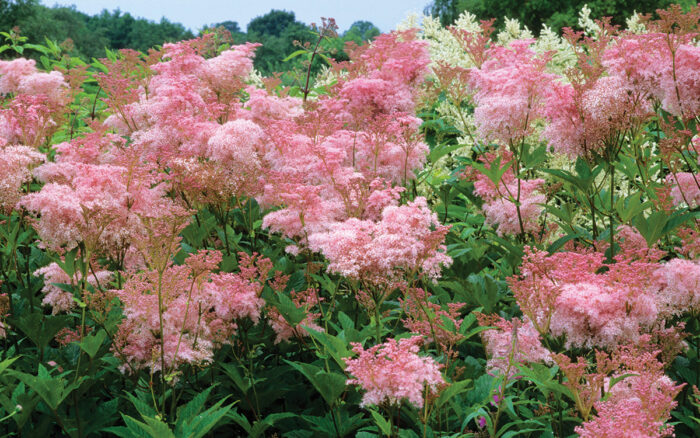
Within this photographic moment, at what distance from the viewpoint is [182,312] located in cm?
304

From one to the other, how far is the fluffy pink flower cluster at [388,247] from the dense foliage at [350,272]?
1 cm

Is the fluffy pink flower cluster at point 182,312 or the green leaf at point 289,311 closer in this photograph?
the fluffy pink flower cluster at point 182,312

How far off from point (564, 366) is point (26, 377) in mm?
2288

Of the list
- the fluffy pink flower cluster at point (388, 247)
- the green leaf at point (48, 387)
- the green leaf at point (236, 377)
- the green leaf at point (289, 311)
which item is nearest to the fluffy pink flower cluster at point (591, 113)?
the fluffy pink flower cluster at point (388, 247)

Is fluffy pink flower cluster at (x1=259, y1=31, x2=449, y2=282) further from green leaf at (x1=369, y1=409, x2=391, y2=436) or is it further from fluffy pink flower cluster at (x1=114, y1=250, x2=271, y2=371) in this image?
green leaf at (x1=369, y1=409, x2=391, y2=436)

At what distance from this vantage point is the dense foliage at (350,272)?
2.78m

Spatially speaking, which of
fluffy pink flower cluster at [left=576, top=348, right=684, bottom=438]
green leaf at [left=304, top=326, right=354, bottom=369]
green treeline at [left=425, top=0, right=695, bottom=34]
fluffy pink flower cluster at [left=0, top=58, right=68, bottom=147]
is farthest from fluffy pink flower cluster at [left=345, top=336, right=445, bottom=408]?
green treeline at [left=425, top=0, right=695, bottom=34]

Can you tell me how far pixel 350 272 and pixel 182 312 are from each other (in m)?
0.80

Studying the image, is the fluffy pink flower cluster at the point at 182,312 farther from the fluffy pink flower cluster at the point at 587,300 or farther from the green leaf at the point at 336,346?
the fluffy pink flower cluster at the point at 587,300

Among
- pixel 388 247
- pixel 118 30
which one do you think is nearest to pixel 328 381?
pixel 388 247

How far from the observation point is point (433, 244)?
3.08 meters

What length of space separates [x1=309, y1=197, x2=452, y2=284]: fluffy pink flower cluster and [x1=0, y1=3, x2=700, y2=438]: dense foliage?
0.4 inches

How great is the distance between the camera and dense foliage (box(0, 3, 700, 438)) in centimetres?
278

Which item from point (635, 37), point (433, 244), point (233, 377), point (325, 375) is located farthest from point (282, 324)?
point (635, 37)
